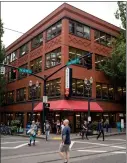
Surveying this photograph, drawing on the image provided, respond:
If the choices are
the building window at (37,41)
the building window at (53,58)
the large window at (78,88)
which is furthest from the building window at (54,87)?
the building window at (37,41)

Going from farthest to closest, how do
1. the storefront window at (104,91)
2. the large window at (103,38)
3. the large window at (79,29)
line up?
the large window at (103,38)
the storefront window at (104,91)
the large window at (79,29)

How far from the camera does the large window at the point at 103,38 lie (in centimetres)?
3741

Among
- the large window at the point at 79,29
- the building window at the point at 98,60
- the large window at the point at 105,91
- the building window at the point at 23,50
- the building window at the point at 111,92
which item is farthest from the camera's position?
the building window at the point at 23,50

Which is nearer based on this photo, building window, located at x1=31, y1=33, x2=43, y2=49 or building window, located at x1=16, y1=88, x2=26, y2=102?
building window, located at x1=31, y1=33, x2=43, y2=49

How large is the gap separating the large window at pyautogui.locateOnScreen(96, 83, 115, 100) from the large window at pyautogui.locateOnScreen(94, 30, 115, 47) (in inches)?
229

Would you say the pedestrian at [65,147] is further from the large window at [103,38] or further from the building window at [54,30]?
the large window at [103,38]

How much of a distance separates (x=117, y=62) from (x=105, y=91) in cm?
440

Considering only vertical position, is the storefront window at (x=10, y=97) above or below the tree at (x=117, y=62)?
below

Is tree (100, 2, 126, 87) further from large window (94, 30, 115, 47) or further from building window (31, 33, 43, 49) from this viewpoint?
building window (31, 33, 43, 49)

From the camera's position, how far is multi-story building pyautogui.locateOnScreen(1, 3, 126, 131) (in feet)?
108

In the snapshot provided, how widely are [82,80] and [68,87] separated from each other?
3960 millimetres

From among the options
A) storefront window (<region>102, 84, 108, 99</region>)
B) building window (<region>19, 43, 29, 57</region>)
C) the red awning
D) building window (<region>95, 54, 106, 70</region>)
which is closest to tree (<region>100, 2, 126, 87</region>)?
building window (<region>95, 54, 106, 70</region>)

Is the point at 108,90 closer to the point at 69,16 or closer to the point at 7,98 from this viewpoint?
the point at 69,16

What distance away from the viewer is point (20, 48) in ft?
151
